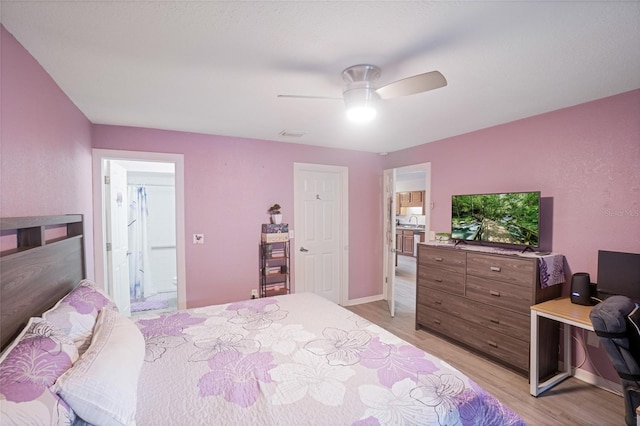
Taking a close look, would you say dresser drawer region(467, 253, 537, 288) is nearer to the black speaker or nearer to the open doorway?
the black speaker

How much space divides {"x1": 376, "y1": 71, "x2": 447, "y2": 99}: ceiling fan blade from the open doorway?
2437mm

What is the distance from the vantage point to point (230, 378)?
1388 mm

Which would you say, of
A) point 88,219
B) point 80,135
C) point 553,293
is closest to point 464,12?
point 553,293

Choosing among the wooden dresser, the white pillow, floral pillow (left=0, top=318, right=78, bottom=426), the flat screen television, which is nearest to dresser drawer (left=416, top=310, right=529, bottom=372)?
the wooden dresser

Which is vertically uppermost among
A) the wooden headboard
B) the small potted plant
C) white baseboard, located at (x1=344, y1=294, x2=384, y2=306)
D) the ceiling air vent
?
the ceiling air vent

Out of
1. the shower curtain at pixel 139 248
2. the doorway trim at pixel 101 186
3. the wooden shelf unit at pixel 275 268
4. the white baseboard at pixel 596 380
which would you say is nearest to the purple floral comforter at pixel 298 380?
the doorway trim at pixel 101 186

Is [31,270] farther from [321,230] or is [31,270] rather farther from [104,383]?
[321,230]

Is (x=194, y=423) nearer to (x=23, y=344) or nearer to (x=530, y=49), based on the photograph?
(x=23, y=344)

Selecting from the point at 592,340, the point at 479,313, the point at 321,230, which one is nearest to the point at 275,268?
the point at 321,230

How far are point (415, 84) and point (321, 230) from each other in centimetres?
290

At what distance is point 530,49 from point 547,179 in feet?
5.23

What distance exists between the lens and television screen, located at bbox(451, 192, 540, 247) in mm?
2633

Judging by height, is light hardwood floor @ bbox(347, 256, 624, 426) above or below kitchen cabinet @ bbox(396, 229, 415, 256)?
below

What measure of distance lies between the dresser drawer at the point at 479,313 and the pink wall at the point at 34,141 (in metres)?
3.53
